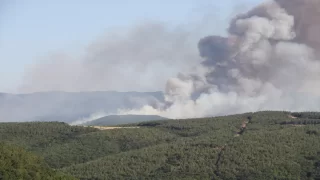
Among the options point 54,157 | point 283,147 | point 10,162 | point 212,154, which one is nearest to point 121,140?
point 54,157

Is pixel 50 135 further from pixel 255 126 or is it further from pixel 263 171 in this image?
pixel 263 171

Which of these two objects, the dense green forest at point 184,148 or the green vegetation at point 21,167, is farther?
the dense green forest at point 184,148

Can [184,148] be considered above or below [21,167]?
above

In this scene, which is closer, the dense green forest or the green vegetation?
the green vegetation

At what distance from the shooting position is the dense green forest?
94625 millimetres

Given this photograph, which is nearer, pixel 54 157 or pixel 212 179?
pixel 212 179

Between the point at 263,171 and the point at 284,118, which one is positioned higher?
the point at 284,118

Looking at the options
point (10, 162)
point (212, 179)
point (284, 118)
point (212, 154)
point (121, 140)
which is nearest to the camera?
point (10, 162)

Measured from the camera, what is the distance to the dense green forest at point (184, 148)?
3725 inches

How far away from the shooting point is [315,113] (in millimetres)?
140625

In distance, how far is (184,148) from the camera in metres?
107

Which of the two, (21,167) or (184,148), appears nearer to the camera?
(21,167)

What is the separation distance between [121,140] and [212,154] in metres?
25.6

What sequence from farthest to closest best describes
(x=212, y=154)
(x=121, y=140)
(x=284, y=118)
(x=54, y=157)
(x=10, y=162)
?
(x=284, y=118)
(x=121, y=140)
(x=54, y=157)
(x=212, y=154)
(x=10, y=162)
